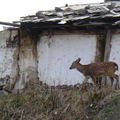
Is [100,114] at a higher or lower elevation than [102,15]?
lower

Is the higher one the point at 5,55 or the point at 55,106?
the point at 5,55

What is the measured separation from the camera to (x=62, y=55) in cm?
1338

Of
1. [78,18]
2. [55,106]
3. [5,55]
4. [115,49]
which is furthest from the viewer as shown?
[5,55]

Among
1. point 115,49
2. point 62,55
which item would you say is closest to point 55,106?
point 115,49

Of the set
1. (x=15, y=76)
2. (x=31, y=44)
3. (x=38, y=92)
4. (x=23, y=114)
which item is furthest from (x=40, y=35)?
(x=23, y=114)

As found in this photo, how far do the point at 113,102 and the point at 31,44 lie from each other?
18.3 ft

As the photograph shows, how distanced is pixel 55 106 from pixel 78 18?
3.66 m

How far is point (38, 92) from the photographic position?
10.7 metres

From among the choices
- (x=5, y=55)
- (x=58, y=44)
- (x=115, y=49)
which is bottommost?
(x=5, y=55)

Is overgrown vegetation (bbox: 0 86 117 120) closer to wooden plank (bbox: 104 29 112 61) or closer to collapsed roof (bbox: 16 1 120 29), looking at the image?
wooden plank (bbox: 104 29 112 61)

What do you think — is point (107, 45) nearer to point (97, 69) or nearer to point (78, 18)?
point (97, 69)

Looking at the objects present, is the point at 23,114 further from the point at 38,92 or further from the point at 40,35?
the point at 40,35

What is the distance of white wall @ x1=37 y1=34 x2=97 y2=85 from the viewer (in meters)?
12.8

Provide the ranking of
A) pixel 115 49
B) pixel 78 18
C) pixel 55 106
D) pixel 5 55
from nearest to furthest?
pixel 55 106 < pixel 115 49 < pixel 78 18 < pixel 5 55
